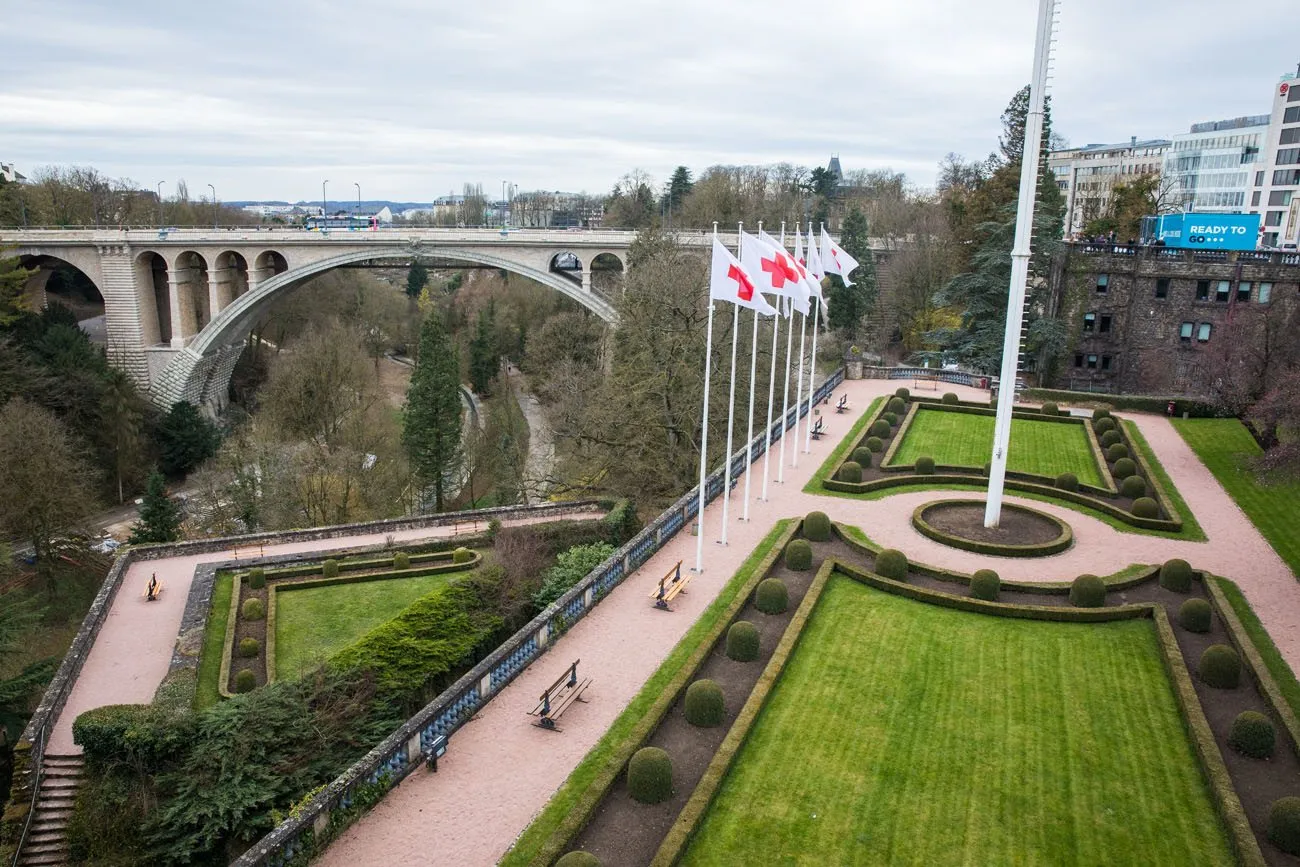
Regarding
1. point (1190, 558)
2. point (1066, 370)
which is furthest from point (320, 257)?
point (1190, 558)

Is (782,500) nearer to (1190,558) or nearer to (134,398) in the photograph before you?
(1190,558)

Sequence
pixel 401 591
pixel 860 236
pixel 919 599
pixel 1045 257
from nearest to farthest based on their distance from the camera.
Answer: pixel 919 599
pixel 401 591
pixel 1045 257
pixel 860 236

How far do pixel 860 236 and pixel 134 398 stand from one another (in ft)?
151

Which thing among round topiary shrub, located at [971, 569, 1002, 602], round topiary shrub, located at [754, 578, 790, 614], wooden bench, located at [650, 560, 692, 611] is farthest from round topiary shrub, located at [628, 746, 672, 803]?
round topiary shrub, located at [971, 569, 1002, 602]

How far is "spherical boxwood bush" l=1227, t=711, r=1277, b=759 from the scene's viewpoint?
14.9 m

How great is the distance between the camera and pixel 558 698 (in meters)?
16.4

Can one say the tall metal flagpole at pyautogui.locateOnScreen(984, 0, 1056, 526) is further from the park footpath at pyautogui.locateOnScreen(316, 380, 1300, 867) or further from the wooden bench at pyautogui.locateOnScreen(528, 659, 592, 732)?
the wooden bench at pyautogui.locateOnScreen(528, 659, 592, 732)

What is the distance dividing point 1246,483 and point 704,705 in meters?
24.1

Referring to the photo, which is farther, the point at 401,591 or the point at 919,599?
the point at 401,591

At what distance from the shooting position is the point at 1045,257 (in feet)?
156

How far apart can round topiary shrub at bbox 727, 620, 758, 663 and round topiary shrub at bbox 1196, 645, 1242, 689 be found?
28.1ft

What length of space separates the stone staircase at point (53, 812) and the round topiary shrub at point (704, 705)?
12.4m

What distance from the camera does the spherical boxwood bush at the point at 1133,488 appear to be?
29.0 m

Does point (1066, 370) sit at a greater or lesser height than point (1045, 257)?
lesser
